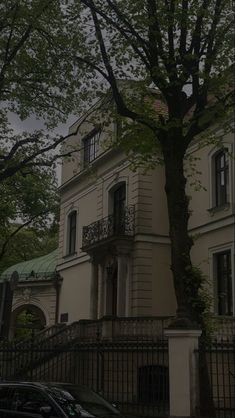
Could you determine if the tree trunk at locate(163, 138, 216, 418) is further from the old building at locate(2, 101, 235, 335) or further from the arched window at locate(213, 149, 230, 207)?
the arched window at locate(213, 149, 230, 207)

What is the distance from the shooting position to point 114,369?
20.0 m

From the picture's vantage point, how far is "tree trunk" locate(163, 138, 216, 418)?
1331cm

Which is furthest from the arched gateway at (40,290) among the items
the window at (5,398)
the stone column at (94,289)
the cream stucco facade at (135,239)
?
the window at (5,398)

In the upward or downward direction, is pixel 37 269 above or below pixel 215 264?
above

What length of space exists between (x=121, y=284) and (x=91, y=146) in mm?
9697

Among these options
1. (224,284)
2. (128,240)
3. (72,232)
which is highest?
(72,232)

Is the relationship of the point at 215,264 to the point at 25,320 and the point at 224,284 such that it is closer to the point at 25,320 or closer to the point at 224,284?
the point at 224,284

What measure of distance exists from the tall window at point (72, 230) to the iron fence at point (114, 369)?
1312 centimetres

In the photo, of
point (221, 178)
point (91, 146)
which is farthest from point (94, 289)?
point (221, 178)

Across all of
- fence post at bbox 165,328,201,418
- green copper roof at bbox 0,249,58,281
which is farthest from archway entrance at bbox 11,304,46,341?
fence post at bbox 165,328,201,418

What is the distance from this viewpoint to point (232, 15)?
51.4ft

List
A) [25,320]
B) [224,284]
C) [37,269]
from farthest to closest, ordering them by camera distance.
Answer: [25,320] → [37,269] → [224,284]

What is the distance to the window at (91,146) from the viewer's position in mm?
32541

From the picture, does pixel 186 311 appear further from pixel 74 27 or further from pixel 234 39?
pixel 74 27
